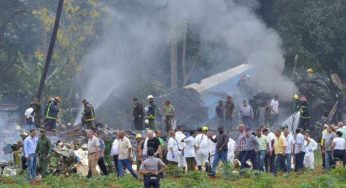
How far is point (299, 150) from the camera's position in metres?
30.7

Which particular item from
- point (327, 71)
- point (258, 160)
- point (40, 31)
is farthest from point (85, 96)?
point (258, 160)

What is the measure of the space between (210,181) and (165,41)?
2774 centimetres

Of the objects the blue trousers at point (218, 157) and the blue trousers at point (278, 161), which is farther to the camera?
the blue trousers at point (278, 161)

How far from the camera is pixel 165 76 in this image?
59156mm

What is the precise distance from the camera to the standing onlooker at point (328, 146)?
3059cm

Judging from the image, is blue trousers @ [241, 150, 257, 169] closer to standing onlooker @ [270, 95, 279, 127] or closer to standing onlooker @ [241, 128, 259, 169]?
standing onlooker @ [241, 128, 259, 169]

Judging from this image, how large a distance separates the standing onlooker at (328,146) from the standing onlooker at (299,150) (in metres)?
0.75

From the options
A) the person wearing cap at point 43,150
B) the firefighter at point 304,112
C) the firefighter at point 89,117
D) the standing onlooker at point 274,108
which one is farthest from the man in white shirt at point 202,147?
the standing onlooker at point 274,108

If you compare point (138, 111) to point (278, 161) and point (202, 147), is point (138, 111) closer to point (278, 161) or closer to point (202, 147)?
point (202, 147)

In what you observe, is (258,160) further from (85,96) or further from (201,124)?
(85,96)

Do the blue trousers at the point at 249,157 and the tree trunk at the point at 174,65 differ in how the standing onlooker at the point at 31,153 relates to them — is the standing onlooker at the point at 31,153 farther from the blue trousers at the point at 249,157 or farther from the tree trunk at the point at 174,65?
the tree trunk at the point at 174,65

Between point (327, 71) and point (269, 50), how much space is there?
304 centimetres

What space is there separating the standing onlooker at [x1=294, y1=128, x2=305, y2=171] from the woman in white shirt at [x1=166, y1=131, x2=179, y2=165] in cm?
391

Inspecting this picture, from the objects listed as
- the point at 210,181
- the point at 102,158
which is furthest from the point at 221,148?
the point at 102,158
